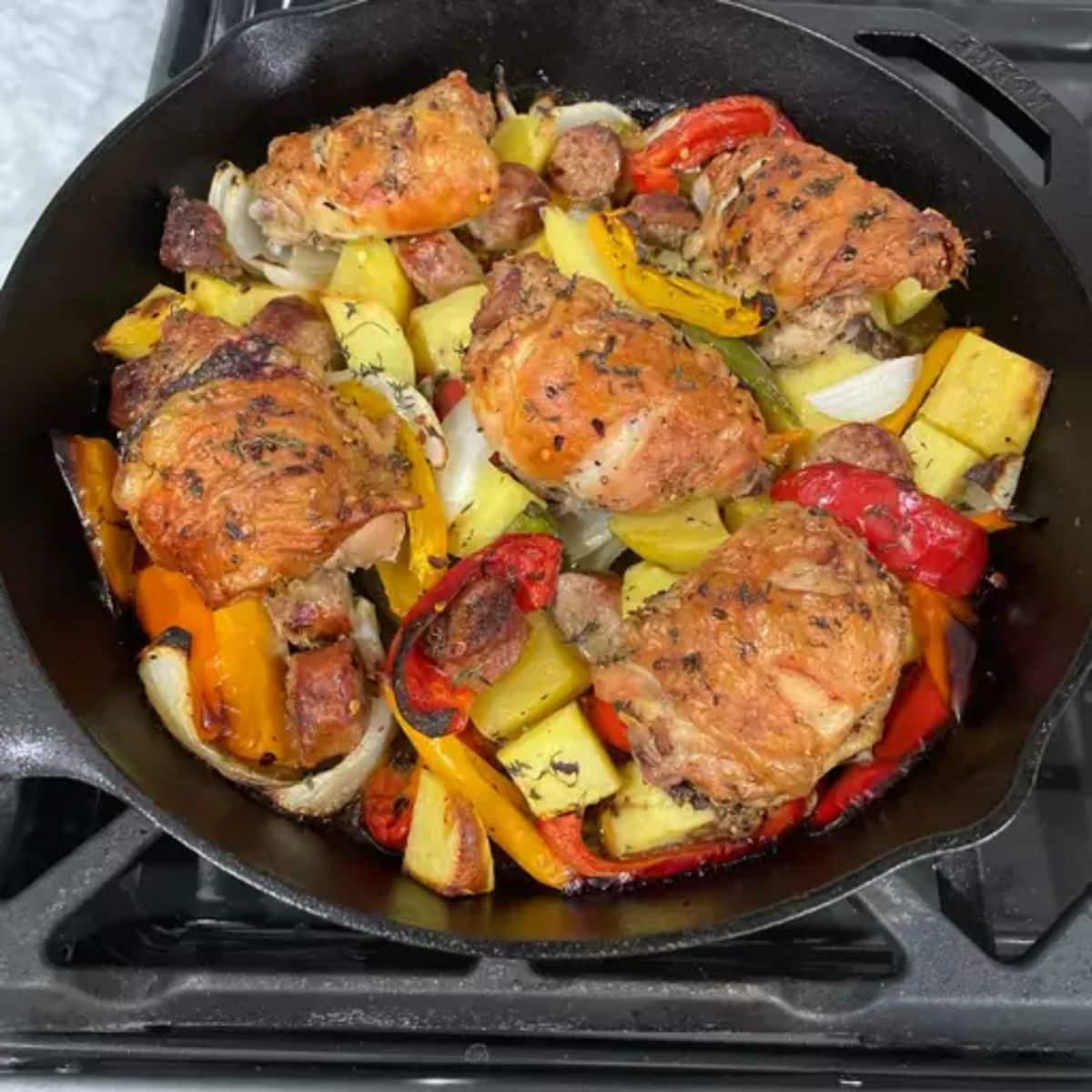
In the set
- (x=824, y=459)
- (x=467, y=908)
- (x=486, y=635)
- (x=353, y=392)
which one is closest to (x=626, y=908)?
(x=467, y=908)

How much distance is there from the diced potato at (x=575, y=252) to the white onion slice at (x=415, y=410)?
0.88 feet

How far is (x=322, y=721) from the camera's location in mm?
1359

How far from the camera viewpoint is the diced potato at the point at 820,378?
159 centimetres

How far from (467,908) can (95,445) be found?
28.5 inches

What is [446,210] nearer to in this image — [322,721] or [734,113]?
[734,113]

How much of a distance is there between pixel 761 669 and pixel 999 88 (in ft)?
3.00

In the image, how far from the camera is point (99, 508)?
1.47m

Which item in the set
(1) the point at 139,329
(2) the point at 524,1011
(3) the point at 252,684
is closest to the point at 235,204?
(1) the point at 139,329

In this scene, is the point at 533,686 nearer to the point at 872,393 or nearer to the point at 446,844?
the point at 446,844

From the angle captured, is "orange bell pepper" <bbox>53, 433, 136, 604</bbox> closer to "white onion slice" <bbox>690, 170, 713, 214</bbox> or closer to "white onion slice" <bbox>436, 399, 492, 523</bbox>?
"white onion slice" <bbox>436, 399, 492, 523</bbox>

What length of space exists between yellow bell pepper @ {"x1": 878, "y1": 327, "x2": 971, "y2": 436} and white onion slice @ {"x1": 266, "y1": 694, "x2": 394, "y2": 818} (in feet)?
2.45

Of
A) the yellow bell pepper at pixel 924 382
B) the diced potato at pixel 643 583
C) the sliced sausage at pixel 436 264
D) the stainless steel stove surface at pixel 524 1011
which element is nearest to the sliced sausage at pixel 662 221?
the sliced sausage at pixel 436 264

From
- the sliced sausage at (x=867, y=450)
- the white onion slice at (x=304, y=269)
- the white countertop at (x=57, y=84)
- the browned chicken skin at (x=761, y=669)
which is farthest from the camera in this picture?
the white countertop at (x=57, y=84)

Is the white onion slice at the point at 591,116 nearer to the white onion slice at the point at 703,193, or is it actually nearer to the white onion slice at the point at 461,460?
the white onion slice at the point at 703,193
